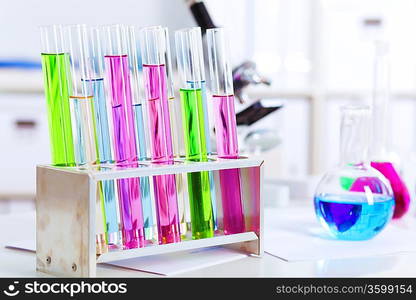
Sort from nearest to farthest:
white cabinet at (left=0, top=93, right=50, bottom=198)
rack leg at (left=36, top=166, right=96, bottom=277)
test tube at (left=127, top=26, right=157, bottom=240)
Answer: rack leg at (left=36, top=166, right=96, bottom=277), test tube at (left=127, top=26, right=157, bottom=240), white cabinet at (left=0, top=93, right=50, bottom=198)

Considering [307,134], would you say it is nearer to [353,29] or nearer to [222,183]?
[353,29]

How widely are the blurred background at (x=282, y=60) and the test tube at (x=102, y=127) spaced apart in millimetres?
2253

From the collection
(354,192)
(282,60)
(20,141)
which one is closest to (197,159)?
(354,192)

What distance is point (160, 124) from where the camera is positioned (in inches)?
43.9

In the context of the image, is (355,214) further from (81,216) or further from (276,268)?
(81,216)

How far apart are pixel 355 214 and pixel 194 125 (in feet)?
1.07

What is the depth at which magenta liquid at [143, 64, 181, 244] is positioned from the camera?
110cm

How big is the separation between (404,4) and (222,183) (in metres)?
2.86

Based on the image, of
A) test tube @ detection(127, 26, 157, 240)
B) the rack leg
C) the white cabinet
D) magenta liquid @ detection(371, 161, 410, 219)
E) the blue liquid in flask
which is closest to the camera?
the rack leg

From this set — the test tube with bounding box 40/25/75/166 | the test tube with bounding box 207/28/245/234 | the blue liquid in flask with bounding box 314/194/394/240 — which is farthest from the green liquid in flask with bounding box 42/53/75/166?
the blue liquid in flask with bounding box 314/194/394/240

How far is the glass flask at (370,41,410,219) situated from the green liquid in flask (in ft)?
2.23

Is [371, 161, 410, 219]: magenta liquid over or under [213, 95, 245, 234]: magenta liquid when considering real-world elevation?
under

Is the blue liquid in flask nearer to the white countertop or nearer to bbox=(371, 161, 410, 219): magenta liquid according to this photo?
the white countertop

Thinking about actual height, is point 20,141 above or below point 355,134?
below
